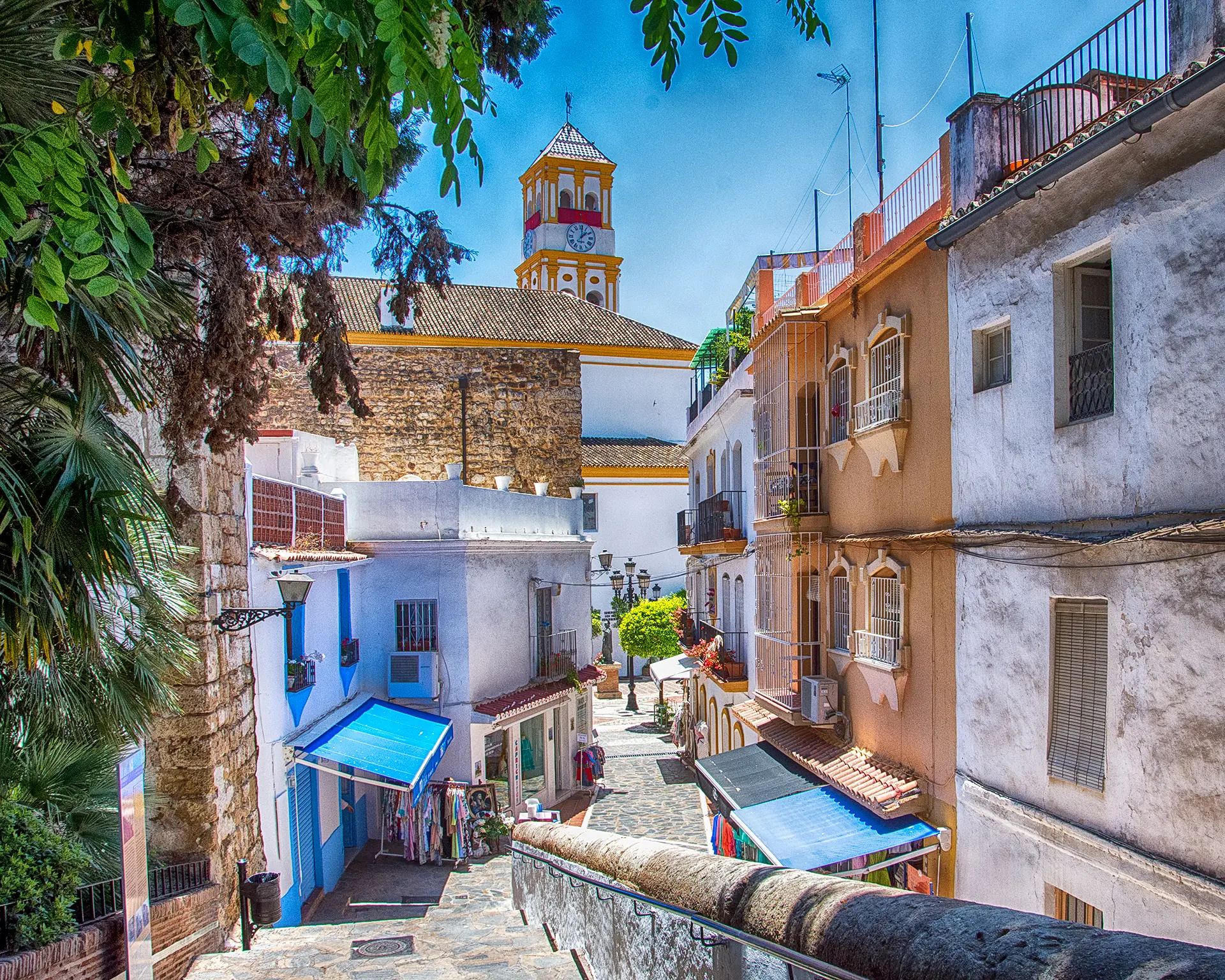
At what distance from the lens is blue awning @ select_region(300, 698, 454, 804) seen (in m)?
13.0

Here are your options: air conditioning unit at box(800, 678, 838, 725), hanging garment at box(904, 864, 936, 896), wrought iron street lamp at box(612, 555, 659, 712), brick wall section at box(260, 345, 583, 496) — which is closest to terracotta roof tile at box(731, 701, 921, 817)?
air conditioning unit at box(800, 678, 838, 725)

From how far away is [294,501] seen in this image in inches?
539

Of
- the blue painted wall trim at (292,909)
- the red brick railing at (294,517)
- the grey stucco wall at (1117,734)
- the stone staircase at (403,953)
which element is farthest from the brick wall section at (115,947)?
the grey stucco wall at (1117,734)

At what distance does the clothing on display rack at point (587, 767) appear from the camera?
68.1ft

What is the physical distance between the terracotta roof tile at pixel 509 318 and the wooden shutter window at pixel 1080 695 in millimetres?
23061

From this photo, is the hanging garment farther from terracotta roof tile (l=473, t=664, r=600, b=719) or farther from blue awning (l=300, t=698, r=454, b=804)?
terracotta roof tile (l=473, t=664, r=600, b=719)

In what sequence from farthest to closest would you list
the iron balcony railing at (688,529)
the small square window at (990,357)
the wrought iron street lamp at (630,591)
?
the wrought iron street lamp at (630,591)
the iron balcony railing at (688,529)
the small square window at (990,357)

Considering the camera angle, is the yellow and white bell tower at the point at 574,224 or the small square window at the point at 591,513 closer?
the small square window at the point at 591,513

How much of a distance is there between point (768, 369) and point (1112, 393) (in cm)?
720

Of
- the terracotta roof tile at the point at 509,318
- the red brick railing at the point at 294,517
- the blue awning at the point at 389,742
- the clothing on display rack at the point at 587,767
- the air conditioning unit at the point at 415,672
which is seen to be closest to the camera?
the red brick railing at the point at 294,517

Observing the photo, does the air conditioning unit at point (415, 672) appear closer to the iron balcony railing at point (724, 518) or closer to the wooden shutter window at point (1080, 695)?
the iron balcony railing at point (724, 518)

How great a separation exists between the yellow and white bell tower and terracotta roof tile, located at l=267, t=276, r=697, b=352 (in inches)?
191

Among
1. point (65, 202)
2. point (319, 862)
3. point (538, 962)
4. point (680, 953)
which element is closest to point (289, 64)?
point (65, 202)

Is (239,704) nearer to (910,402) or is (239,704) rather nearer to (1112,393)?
(910,402)
